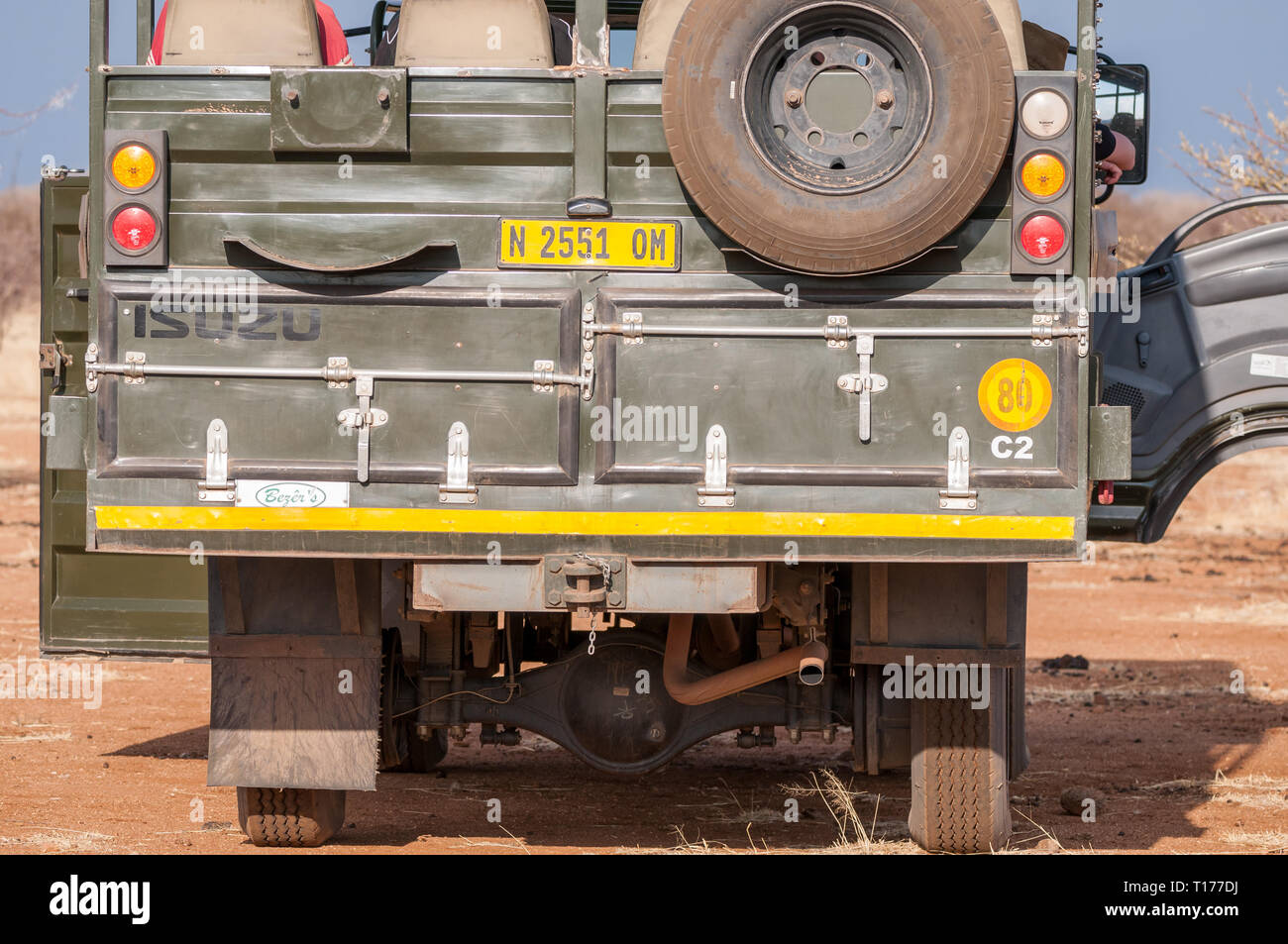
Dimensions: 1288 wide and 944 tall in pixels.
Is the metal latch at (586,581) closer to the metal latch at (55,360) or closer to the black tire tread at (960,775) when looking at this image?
the black tire tread at (960,775)

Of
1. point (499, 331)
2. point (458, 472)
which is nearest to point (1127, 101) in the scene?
point (499, 331)

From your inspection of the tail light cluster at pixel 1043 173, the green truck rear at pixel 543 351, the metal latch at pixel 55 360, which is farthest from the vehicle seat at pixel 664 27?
the metal latch at pixel 55 360

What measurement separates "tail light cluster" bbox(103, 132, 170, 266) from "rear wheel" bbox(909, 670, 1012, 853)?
9.86 ft

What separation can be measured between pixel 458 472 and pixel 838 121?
5.19ft

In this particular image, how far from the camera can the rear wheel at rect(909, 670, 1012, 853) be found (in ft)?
19.2

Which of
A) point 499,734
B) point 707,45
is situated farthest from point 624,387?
point 499,734

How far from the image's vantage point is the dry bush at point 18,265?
43.6 metres

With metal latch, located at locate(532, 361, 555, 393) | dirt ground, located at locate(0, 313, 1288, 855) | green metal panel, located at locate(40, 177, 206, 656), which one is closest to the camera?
metal latch, located at locate(532, 361, 555, 393)

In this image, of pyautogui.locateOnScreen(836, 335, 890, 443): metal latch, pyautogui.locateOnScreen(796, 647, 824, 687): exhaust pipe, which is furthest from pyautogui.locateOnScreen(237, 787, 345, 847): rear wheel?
pyautogui.locateOnScreen(836, 335, 890, 443): metal latch

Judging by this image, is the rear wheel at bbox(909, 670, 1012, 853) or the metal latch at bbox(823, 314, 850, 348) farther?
the rear wheel at bbox(909, 670, 1012, 853)

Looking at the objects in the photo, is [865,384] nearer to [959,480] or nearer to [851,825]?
[959,480]

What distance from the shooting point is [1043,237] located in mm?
5141

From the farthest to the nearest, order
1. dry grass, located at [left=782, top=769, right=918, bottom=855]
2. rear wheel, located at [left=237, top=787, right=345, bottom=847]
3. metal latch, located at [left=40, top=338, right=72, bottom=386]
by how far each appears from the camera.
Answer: metal latch, located at [left=40, top=338, right=72, bottom=386], dry grass, located at [left=782, top=769, right=918, bottom=855], rear wheel, located at [left=237, top=787, right=345, bottom=847]

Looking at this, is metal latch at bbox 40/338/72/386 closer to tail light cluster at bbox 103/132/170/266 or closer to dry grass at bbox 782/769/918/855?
tail light cluster at bbox 103/132/170/266
